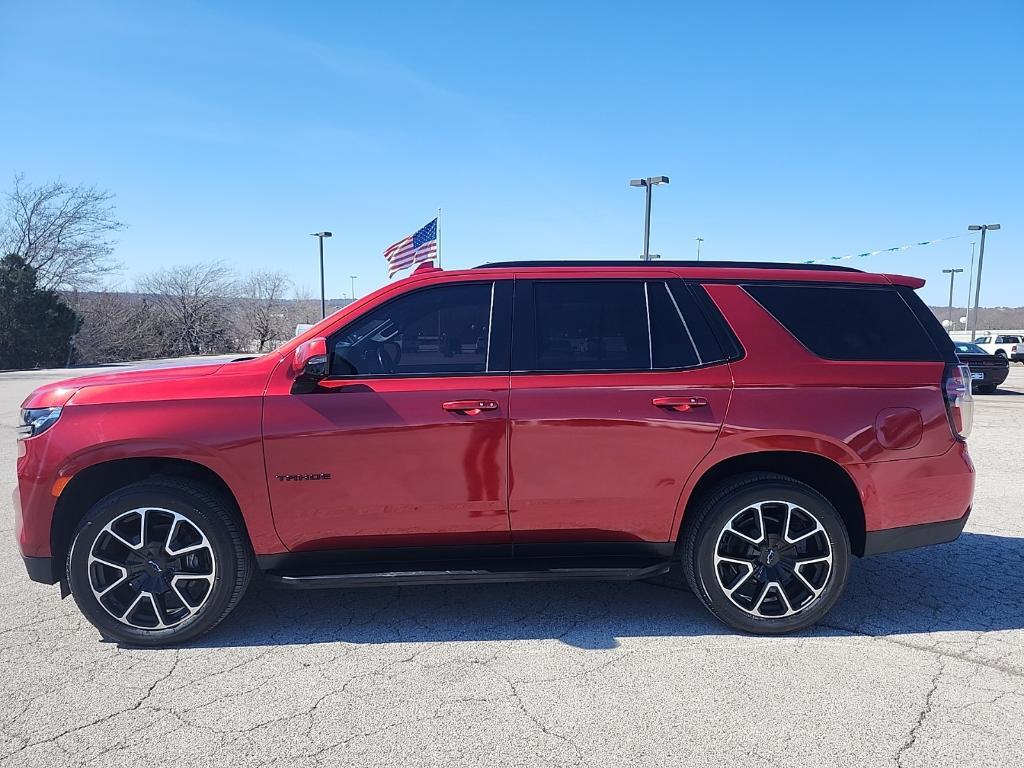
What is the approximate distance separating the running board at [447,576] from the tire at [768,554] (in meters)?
0.33

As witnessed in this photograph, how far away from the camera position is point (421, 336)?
3.40 m

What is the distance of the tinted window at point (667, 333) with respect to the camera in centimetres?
340

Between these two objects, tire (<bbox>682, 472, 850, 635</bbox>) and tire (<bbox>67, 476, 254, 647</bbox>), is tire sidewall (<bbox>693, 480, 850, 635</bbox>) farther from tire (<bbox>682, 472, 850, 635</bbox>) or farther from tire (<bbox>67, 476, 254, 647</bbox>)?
tire (<bbox>67, 476, 254, 647</bbox>)

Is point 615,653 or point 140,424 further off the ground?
point 140,424

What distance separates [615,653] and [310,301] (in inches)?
2339

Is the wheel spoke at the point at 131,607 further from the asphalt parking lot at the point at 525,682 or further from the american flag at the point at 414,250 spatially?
the american flag at the point at 414,250

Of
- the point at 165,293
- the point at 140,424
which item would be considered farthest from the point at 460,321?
the point at 165,293

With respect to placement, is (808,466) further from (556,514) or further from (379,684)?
(379,684)

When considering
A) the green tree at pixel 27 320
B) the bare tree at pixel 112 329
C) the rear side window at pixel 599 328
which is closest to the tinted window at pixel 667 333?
the rear side window at pixel 599 328

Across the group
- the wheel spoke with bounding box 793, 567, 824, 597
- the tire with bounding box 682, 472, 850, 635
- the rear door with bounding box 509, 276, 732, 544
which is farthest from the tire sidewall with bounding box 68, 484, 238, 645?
the wheel spoke with bounding box 793, 567, 824, 597

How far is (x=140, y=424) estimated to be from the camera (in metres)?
3.15

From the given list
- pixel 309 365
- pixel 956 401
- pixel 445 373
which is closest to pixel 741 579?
pixel 956 401

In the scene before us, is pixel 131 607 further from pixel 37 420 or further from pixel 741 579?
pixel 741 579

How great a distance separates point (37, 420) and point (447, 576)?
2.16 m
